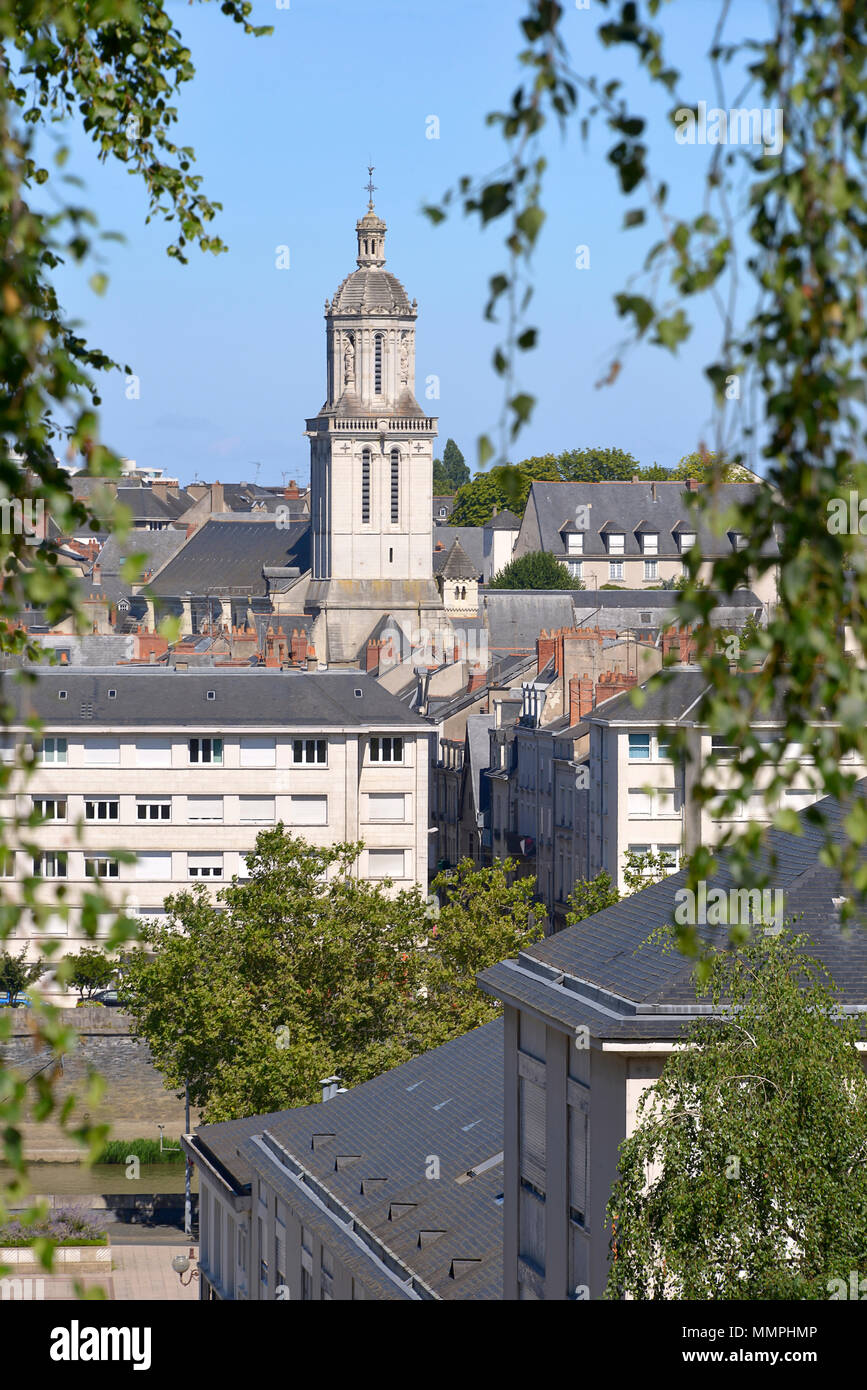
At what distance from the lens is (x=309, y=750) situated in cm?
7800

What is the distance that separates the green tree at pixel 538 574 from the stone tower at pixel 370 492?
7972 millimetres

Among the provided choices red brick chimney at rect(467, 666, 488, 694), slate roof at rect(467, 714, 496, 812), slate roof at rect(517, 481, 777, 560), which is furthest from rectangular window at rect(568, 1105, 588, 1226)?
slate roof at rect(517, 481, 777, 560)

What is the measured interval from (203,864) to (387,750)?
824 cm

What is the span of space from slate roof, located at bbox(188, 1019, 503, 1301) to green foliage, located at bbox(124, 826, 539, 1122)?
13232mm

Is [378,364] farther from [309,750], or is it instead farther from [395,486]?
[309,750]

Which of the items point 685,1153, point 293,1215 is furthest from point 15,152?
point 293,1215

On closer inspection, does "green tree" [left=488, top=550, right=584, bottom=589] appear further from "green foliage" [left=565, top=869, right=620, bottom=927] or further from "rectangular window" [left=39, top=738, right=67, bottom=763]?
"green foliage" [left=565, top=869, right=620, bottom=927]

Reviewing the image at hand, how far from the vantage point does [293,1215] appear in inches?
1225

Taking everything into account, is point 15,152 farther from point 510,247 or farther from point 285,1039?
point 285,1039

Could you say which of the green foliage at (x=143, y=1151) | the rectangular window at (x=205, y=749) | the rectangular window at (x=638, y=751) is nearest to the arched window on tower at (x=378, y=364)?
the rectangular window at (x=205, y=749)

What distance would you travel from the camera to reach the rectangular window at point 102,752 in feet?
250

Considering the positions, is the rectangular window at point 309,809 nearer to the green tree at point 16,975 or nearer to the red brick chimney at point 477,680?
the green tree at point 16,975

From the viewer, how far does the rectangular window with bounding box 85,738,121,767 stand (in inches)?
2997

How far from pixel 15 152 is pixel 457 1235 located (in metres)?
21.7
